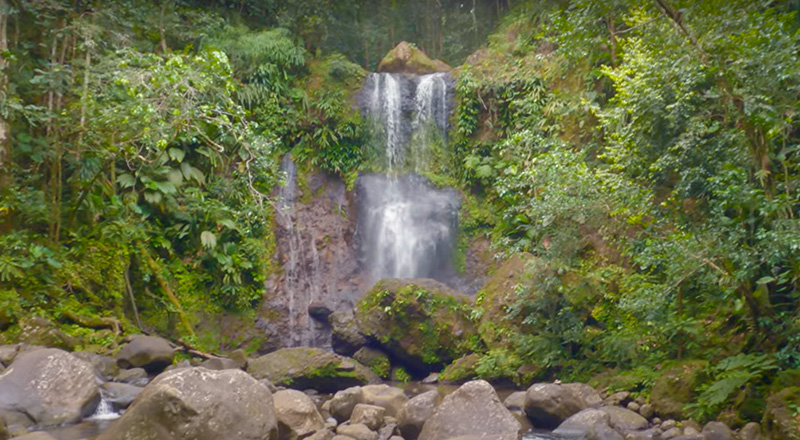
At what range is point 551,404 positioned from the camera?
7.88 m

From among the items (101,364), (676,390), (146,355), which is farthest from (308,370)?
(676,390)

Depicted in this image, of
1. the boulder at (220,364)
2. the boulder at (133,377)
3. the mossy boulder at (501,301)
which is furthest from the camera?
the mossy boulder at (501,301)

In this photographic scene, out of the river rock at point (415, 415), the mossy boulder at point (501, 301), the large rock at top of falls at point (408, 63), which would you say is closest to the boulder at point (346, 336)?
the mossy boulder at point (501, 301)

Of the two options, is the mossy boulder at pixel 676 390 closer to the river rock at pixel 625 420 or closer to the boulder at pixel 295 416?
the river rock at pixel 625 420

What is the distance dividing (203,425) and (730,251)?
5436 mm

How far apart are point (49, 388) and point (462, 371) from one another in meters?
6.32

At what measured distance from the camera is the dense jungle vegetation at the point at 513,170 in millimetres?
7141

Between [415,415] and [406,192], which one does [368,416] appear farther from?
[406,192]

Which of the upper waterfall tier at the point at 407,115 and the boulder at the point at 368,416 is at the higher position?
the upper waterfall tier at the point at 407,115

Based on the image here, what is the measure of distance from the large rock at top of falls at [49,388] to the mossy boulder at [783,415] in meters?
6.76

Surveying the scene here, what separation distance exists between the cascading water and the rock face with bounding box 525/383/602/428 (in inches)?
291

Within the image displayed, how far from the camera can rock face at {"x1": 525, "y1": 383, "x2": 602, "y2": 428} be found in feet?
25.8

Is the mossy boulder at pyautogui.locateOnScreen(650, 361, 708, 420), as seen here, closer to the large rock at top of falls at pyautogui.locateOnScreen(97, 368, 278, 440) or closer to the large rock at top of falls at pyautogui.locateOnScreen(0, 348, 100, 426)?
the large rock at top of falls at pyautogui.locateOnScreen(97, 368, 278, 440)

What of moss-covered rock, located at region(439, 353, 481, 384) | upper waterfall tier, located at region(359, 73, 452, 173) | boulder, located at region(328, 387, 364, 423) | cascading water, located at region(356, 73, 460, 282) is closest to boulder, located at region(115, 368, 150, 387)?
boulder, located at region(328, 387, 364, 423)
